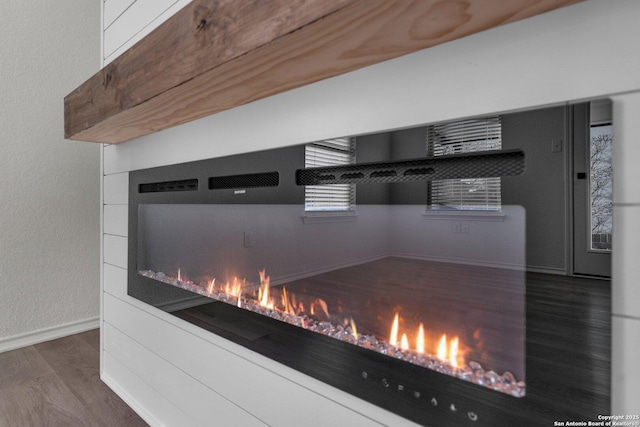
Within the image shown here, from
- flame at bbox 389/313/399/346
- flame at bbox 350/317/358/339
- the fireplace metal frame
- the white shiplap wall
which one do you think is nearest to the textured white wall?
the white shiplap wall

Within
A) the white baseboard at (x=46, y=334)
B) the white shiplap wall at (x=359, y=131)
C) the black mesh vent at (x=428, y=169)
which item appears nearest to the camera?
the white shiplap wall at (x=359, y=131)

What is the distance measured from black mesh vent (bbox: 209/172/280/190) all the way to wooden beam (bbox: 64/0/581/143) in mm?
222

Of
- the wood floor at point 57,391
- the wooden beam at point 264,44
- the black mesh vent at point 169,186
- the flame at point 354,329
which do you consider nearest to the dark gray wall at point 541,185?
the wooden beam at point 264,44

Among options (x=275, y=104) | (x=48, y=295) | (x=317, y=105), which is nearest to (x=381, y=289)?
(x=317, y=105)

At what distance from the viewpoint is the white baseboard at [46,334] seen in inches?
91.8

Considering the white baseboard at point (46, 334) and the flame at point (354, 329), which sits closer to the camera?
the flame at point (354, 329)

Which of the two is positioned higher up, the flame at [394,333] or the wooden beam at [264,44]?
the wooden beam at [264,44]

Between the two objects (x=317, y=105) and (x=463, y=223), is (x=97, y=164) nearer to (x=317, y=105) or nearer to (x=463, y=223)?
(x=317, y=105)

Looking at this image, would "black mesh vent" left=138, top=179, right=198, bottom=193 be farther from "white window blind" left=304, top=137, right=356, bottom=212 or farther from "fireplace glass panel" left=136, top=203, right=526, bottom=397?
"white window blind" left=304, top=137, right=356, bottom=212

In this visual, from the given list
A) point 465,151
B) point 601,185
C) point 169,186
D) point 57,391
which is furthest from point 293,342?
point 57,391

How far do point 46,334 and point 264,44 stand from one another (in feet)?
9.64

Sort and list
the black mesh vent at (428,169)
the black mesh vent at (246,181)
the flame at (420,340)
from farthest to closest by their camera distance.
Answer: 1. the black mesh vent at (246,181)
2. the flame at (420,340)
3. the black mesh vent at (428,169)

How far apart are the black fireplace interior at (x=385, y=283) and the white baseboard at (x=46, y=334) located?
2.05 metres

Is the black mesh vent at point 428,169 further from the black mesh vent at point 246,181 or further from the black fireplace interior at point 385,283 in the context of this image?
the black mesh vent at point 246,181
